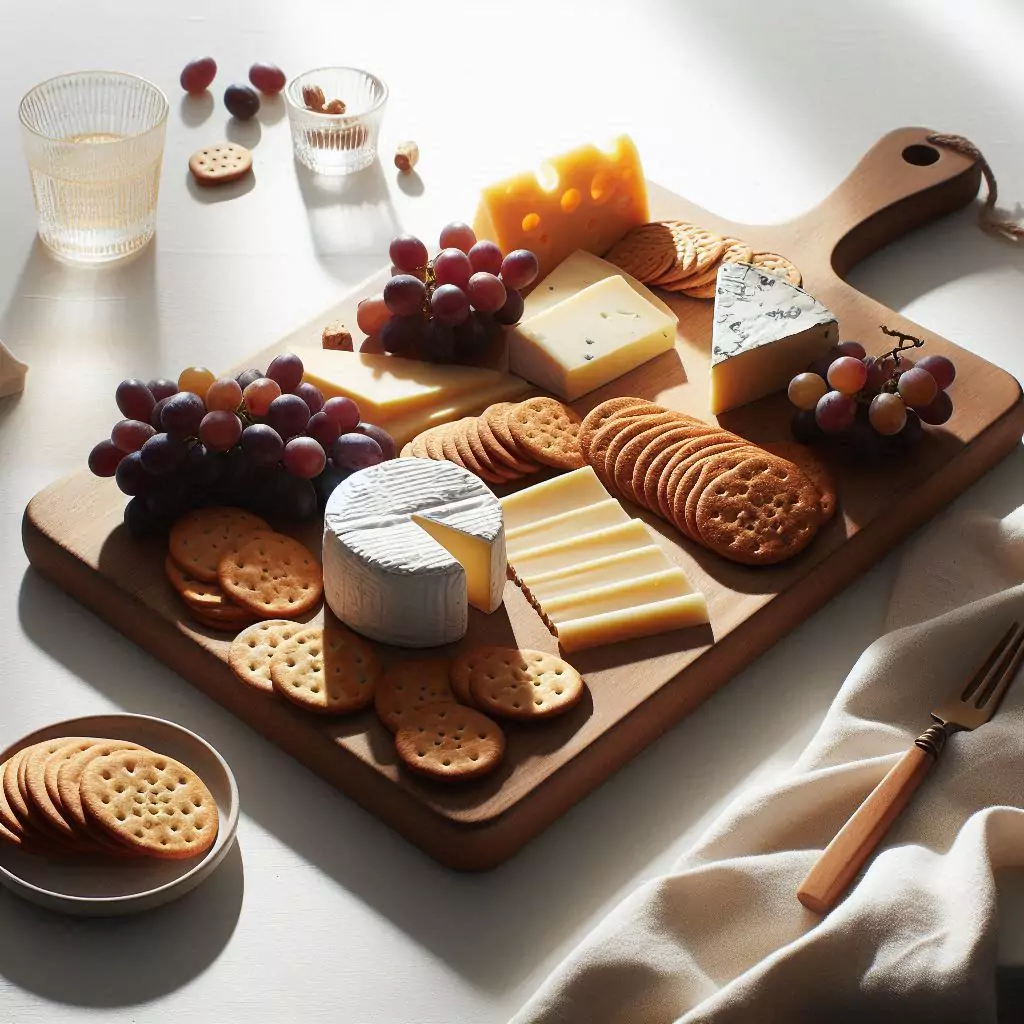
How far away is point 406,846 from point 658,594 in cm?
49

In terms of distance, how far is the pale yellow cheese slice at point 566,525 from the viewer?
2.23 meters

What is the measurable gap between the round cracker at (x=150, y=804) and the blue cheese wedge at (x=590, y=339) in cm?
95

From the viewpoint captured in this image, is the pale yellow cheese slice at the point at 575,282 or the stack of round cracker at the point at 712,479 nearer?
the stack of round cracker at the point at 712,479

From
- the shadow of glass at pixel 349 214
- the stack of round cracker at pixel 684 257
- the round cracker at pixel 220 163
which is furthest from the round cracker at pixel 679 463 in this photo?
the round cracker at pixel 220 163

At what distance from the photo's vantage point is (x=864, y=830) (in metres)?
1.80

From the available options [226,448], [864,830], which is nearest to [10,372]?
[226,448]

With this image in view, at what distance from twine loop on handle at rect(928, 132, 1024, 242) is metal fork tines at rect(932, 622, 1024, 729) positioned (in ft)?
4.02

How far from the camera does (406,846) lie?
1907 millimetres

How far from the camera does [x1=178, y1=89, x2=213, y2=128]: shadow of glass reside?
3287mm

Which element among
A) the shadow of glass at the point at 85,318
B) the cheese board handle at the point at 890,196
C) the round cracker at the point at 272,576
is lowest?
the shadow of glass at the point at 85,318

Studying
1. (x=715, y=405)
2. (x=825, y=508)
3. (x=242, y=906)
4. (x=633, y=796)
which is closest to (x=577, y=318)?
(x=715, y=405)

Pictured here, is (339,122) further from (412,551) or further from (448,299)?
(412,551)

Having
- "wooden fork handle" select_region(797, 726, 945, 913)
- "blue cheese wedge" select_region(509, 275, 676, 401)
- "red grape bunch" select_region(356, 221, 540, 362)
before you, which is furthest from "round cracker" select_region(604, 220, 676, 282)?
"wooden fork handle" select_region(797, 726, 945, 913)

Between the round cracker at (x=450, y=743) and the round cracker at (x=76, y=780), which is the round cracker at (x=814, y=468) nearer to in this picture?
the round cracker at (x=450, y=743)
